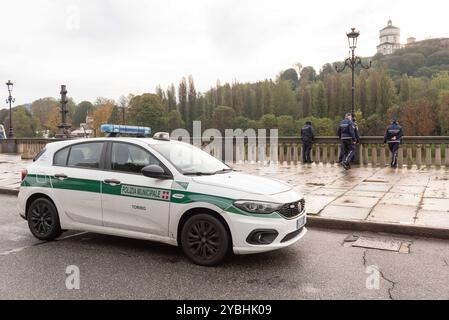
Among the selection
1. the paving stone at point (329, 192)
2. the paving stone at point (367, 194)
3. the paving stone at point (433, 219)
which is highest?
the paving stone at point (329, 192)

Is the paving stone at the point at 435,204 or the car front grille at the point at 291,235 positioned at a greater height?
the car front grille at the point at 291,235

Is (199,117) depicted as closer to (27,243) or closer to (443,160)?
(443,160)

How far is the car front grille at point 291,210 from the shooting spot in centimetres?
502

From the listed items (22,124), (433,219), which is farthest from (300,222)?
(22,124)

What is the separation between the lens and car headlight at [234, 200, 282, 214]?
489 cm

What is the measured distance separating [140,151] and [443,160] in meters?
14.1

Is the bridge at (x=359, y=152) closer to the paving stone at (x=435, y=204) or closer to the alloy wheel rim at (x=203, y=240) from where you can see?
the paving stone at (x=435, y=204)

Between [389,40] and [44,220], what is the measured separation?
206 metres

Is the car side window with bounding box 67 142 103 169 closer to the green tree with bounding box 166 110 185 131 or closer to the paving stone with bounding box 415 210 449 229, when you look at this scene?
the paving stone with bounding box 415 210 449 229

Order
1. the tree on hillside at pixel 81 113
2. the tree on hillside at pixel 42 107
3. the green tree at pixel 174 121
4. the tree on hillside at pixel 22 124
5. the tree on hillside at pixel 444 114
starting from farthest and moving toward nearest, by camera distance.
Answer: the tree on hillside at pixel 42 107, the tree on hillside at pixel 81 113, the green tree at pixel 174 121, the tree on hillside at pixel 22 124, the tree on hillside at pixel 444 114

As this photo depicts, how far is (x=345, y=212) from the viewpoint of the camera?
7.71 metres

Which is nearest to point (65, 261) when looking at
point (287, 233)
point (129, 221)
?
point (129, 221)

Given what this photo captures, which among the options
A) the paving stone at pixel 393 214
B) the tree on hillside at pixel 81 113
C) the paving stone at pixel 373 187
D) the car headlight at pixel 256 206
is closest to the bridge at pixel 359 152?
the paving stone at pixel 373 187

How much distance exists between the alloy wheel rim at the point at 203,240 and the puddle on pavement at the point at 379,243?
7.15ft
